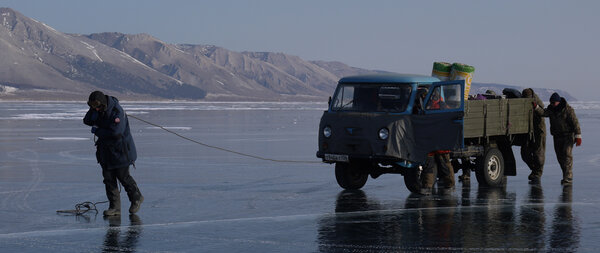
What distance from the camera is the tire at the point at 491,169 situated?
15.4m

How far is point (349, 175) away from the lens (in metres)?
14.8

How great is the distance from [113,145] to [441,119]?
5584 millimetres

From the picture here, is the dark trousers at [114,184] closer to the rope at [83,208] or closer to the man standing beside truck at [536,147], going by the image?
the rope at [83,208]

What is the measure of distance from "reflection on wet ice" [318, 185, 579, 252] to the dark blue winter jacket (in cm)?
278

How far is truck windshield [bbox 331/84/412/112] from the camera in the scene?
14.0m

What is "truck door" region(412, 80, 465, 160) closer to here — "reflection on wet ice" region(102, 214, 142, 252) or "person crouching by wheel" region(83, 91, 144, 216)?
"person crouching by wheel" region(83, 91, 144, 216)

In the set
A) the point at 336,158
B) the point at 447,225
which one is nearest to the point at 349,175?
the point at 336,158

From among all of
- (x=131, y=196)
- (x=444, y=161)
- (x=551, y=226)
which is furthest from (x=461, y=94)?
(x=131, y=196)

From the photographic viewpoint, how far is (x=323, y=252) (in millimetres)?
8688

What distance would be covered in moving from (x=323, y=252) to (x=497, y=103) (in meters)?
7.61

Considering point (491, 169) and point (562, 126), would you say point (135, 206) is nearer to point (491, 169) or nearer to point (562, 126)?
point (491, 169)

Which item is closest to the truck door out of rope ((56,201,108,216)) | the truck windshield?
the truck windshield

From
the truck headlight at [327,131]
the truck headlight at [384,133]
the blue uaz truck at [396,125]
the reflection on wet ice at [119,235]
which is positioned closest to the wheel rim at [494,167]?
the blue uaz truck at [396,125]

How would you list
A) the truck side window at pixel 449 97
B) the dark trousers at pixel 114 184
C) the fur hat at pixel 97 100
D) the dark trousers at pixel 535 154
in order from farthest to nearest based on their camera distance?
the dark trousers at pixel 535 154, the truck side window at pixel 449 97, the dark trousers at pixel 114 184, the fur hat at pixel 97 100
